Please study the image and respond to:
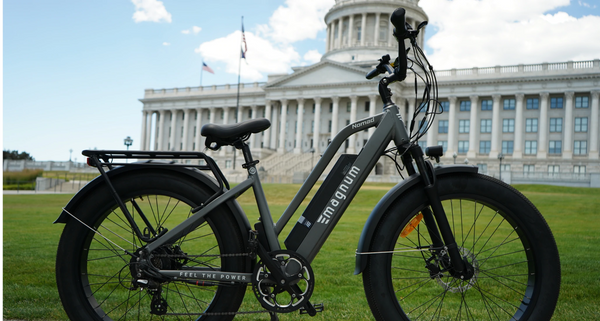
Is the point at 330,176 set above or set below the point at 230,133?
below

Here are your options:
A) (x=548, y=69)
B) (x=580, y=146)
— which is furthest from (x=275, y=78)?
(x=580, y=146)

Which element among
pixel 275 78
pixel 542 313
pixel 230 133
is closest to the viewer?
pixel 542 313

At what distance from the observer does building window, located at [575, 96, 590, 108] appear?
61516 mm

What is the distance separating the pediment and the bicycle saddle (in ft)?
211

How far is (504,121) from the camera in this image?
214 ft

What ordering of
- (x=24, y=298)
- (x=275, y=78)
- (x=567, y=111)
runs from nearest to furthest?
1. (x=24, y=298)
2. (x=567, y=111)
3. (x=275, y=78)

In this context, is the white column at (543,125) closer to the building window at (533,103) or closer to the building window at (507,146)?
the building window at (533,103)

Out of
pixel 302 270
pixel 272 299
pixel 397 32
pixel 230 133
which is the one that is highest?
pixel 397 32

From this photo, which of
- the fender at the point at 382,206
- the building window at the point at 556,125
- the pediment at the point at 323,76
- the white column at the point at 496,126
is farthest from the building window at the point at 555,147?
the fender at the point at 382,206

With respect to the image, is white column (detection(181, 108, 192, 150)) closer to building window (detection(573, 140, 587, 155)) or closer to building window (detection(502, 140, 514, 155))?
building window (detection(502, 140, 514, 155))

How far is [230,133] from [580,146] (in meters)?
69.8

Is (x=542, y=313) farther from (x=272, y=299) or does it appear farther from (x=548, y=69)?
(x=548, y=69)

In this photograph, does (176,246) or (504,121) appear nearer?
(176,246)

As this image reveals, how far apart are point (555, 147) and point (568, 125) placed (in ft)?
11.3
